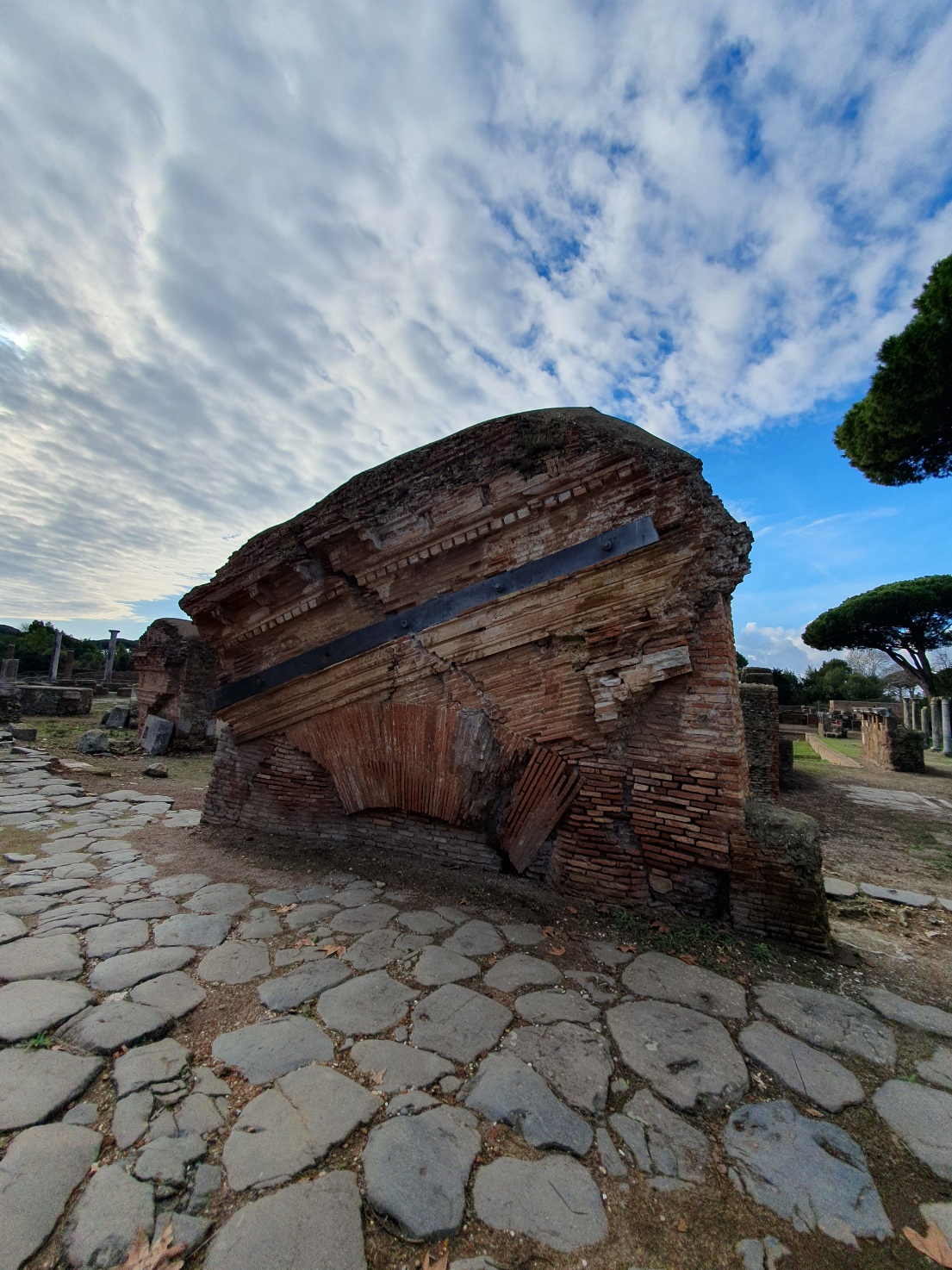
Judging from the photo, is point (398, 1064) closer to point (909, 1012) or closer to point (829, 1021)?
point (829, 1021)

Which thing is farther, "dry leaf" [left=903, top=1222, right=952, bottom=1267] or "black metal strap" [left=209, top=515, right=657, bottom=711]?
"black metal strap" [left=209, top=515, right=657, bottom=711]

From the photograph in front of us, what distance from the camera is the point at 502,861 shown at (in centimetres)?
402

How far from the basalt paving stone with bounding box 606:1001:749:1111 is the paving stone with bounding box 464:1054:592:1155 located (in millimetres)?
406

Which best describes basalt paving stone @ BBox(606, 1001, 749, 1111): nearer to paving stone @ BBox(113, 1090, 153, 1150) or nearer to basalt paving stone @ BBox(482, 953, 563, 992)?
basalt paving stone @ BBox(482, 953, 563, 992)

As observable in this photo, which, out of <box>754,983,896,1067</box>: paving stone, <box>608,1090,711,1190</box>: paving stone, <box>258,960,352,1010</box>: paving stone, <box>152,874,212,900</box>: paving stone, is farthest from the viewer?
<box>152,874,212,900</box>: paving stone

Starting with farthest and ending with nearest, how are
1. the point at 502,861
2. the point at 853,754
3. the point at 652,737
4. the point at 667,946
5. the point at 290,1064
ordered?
1. the point at 853,754
2. the point at 502,861
3. the point at 652,737
4. the point at 667,946
5. the point at 290,1064

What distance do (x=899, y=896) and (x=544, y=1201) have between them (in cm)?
423

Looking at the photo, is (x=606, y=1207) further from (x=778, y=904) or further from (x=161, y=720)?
(x=161, y=720)

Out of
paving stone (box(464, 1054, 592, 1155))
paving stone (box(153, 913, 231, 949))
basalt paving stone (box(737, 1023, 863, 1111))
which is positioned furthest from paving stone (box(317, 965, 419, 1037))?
basalt paving stone (box(737, 1023, 863, 1111))

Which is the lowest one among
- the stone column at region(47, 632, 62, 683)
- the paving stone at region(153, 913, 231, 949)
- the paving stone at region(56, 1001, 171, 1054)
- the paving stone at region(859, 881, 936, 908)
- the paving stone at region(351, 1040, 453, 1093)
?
the paving stone at region(351, 1040, 453, 1093)

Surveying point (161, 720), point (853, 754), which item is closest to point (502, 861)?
point (161, 720)

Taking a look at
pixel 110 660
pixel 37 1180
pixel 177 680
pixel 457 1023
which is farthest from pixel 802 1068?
pixel 110 660

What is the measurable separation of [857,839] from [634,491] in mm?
5479

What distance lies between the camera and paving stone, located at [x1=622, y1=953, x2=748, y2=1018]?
2.56 metres
